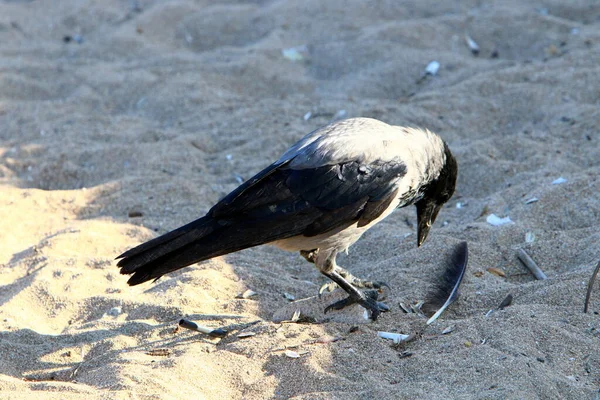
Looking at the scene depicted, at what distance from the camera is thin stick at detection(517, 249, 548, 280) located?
4.28 metres

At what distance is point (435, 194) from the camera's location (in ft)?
14.6

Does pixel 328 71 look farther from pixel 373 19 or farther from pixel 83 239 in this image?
pixel 83 239

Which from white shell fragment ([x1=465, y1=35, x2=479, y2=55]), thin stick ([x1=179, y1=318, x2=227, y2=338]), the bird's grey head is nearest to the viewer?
thin stick ([x1=179, y1=318, x2=227, y2=338])

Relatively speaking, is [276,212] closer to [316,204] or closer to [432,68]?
[316,204]

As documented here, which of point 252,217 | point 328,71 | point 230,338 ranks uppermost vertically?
point 252,217

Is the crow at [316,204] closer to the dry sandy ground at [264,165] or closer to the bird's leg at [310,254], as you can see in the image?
the bird's leg at [310,254]

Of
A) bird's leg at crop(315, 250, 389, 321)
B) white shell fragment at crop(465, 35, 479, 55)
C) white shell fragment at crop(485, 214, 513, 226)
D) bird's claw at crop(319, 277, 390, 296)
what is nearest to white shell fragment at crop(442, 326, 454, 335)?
bird's leg at crop(315, 250, 389, 321)

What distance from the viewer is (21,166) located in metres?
6.05

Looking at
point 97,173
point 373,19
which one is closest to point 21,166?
point 97,173

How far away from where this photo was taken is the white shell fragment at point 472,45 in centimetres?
773

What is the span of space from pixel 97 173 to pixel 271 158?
54.8 inches

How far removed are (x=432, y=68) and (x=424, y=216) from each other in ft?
10.3

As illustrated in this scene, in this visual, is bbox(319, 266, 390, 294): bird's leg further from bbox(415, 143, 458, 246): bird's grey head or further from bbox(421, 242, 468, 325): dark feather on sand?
bbox(415, 143, 458, 246): bird's grey head

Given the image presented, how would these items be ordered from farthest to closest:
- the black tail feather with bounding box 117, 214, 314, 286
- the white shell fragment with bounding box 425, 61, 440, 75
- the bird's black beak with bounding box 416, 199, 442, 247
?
the white shell fragment with bounding box 425, 61, 440, 75 < the bird's black beak with bounding box 416, 199, 442, 247 < the black tail feather with bounding box 117, 214, 314, 286
